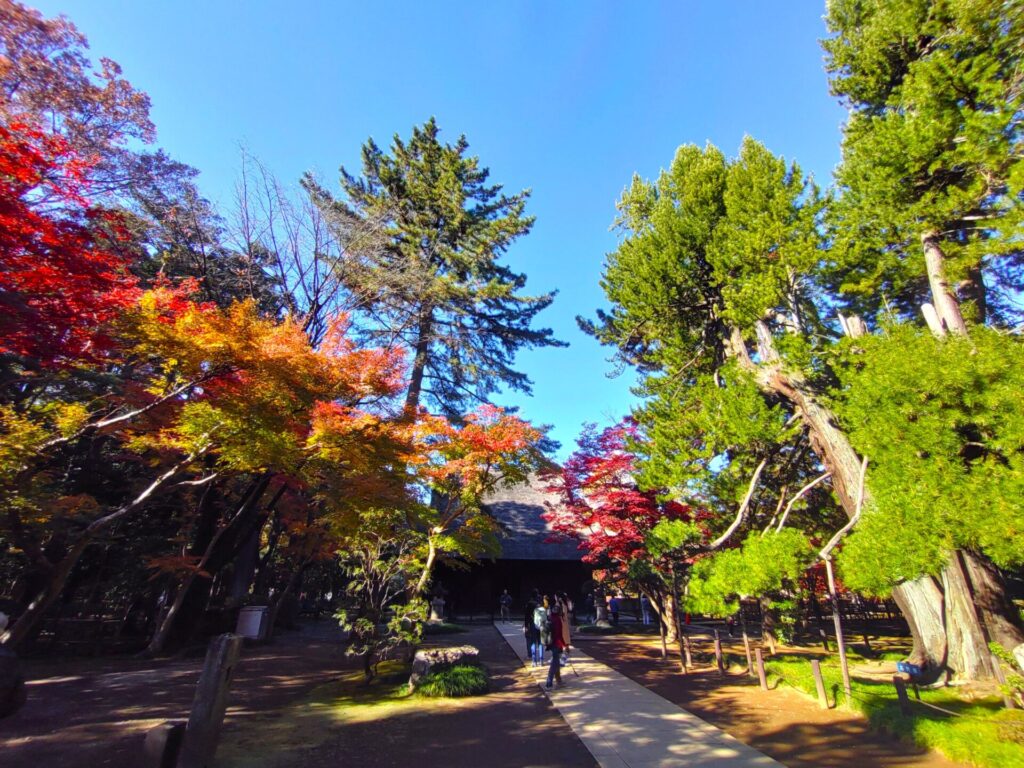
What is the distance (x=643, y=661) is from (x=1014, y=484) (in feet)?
27.0

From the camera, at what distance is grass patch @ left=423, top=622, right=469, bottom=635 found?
1563 cm

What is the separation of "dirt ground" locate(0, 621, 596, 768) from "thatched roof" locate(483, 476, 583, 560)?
9.17m

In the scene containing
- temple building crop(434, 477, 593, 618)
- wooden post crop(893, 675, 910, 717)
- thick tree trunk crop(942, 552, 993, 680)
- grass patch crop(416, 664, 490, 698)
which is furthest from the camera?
temple building crop(434, 477, 593, 618)

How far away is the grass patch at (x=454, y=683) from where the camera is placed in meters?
7.71

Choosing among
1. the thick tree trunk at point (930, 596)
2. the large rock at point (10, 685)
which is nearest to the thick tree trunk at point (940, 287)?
the thick tree trunk at point (930, 596)

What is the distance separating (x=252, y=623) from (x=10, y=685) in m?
8.52

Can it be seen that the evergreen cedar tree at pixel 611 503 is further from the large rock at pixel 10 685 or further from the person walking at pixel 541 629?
the large rock at pixel 10 685

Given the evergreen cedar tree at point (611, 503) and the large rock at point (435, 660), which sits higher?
the evergreen cedar tree at point (611, 503)

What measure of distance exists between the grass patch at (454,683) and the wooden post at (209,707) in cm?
357

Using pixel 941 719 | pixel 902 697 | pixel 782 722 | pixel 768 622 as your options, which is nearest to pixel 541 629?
pixel 782 722

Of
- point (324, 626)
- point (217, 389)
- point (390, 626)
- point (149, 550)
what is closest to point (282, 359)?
point (217, 389)

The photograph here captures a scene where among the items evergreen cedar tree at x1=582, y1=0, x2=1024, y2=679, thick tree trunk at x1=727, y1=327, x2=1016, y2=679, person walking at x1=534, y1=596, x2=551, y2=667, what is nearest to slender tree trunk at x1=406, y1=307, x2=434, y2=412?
evergreen cedar tree at x1=582, y1=0, x2=1024, y2=679

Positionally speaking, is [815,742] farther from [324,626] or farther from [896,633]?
[324,626]

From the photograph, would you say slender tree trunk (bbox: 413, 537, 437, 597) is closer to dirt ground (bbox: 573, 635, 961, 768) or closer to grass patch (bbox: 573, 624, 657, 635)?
dirt ground (bbox: 573, 635, 961, 768)
